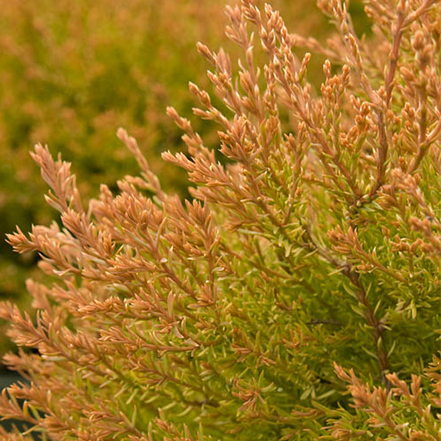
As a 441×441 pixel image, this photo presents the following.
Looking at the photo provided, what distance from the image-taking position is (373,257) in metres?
1.71

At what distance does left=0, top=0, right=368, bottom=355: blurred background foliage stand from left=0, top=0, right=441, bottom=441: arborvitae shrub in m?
3.10

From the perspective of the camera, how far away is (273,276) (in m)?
2.03

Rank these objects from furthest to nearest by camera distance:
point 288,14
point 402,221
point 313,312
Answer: point 288,14, point 313,312, point 402,221

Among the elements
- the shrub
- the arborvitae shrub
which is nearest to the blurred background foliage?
the shrub

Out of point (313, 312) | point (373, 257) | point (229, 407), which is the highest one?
point (373, 257)

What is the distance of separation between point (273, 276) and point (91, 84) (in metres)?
3.85

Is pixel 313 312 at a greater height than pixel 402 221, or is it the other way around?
pixel 402 221

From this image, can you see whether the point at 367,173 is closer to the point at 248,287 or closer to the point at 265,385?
the point at 248,287

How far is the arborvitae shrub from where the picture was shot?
1.70 metres

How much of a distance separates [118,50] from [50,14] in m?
0.79

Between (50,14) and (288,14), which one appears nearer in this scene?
(50,14)

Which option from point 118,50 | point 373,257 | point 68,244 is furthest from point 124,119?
point 373,257

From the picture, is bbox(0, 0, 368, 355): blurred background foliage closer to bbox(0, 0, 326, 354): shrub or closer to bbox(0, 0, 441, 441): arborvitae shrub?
bbox(0, 0, 326, 354): shrub

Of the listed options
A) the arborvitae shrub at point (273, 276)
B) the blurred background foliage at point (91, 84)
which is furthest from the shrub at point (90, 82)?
the arborvitae shrub at point (273, 276)
